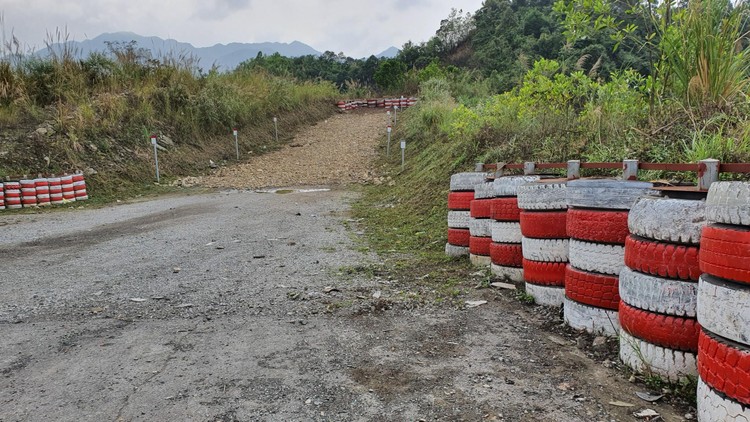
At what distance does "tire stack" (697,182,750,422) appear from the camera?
6.24 ft

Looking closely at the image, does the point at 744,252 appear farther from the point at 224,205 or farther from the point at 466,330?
the point at 224,205

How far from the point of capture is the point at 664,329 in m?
2.49


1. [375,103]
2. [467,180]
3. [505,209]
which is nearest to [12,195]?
[467,180]

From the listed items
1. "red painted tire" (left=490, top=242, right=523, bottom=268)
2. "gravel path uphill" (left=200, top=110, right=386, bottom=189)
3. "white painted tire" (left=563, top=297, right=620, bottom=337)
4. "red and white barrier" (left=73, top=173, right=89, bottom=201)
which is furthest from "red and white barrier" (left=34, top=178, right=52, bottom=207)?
"white painted tire" (left=563, top=297, right=620, bottom=337)

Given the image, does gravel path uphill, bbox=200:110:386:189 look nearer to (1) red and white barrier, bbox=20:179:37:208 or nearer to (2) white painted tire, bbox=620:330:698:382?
(1) red and white barrier, bbox=20:179:37:208

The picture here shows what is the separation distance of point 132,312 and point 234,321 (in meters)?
0.96

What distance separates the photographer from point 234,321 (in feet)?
12.4

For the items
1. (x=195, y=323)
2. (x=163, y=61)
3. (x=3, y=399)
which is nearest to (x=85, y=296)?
(x=195, y=323)

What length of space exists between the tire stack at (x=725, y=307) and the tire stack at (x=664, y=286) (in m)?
0.31

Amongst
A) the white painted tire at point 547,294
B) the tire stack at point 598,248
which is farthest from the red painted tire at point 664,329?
the white painted tire at point 547,294

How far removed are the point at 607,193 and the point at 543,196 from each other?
0.68m

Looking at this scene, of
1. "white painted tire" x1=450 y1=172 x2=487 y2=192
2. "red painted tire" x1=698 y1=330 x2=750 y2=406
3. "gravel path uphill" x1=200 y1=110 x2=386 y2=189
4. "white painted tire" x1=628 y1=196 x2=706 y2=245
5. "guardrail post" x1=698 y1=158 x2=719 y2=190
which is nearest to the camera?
"red painted tire" x1=698 y1=330 x2=750 y2=406

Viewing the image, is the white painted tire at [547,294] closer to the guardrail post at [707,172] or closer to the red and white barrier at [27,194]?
the guardrail post at [707,172]

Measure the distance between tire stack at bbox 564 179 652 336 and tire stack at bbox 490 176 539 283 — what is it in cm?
112
